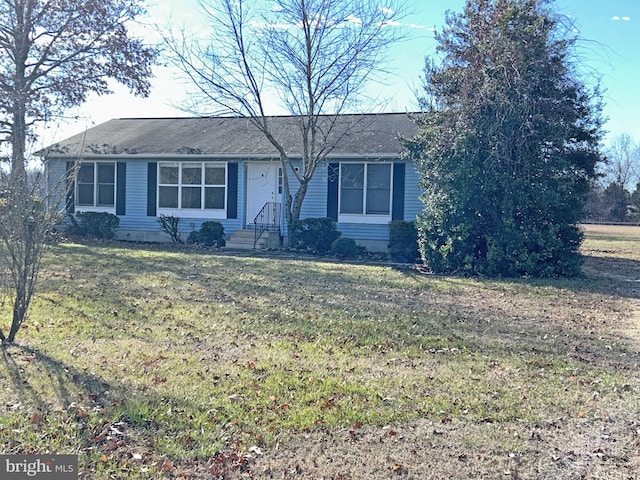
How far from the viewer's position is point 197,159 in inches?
782

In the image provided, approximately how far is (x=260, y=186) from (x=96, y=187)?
5.97m

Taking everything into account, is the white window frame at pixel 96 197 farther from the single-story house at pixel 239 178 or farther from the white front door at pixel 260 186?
the white front door at pixel 260 186

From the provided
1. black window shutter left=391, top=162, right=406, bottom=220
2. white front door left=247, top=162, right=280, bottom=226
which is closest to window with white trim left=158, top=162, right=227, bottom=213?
white front door left=247, top=162, right=280, bottom=226

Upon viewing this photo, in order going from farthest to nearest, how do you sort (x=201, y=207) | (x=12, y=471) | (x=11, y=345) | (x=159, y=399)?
(x=201, y=207), (x=11, y=345), (x=159, y=399), (x=12, y=471)

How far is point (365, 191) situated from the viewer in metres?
18.5

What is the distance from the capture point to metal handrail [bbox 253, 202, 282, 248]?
1941 centimetres

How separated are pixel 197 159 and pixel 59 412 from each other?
52.4 ft

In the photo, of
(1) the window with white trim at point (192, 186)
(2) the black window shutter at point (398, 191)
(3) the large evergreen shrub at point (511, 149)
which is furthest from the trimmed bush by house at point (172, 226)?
(3) the large evergreen shrub at point (511, 149)

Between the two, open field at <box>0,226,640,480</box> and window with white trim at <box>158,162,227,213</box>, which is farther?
window with white trim at <box>158,162,227,213</box>

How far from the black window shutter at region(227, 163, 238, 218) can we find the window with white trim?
0.55 feet

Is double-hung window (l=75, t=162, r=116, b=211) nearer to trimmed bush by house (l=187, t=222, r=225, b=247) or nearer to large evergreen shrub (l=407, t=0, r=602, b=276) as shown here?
trimmed bush by house (l=187, t=222, r=225, b=247)

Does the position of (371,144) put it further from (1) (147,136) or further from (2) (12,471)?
(2) (12,471)

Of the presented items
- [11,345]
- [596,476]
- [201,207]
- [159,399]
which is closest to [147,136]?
[201,207]

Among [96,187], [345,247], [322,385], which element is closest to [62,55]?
[96,187]
